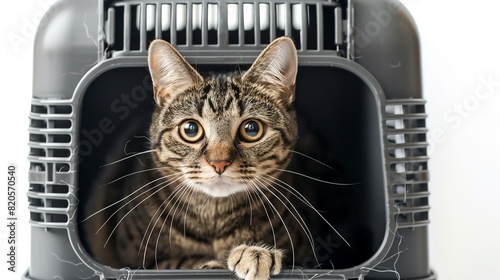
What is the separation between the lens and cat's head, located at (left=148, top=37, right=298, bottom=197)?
1211 mm

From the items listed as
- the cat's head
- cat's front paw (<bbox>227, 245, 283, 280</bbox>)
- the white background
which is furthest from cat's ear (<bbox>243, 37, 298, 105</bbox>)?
the white background

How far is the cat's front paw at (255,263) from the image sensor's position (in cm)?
117

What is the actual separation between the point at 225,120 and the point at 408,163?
0.39 meters

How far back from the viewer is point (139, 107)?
4.72 feet

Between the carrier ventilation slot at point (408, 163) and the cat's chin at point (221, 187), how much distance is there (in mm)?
317

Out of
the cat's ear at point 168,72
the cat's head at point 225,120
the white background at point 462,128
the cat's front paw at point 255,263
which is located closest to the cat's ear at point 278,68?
the cat's head at point 225,120

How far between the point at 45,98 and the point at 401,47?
0.76 meters

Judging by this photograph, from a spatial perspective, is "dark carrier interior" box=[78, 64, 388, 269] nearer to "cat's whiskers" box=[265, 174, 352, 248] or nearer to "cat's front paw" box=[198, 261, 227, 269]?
"cat's whiskers" box=[265, 174, 352, 248]

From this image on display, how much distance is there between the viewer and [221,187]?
48.8 inches

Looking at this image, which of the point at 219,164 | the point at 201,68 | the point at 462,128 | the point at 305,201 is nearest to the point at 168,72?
the point at 201,68

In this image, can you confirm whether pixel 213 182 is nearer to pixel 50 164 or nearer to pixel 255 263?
pixel 255 263

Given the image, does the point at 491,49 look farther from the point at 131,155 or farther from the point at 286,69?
the point at 131,155

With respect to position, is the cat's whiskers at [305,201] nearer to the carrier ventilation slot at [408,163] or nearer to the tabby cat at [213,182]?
the tabby cat at [213,182]

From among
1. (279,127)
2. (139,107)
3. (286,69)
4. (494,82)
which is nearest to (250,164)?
(279,127)
